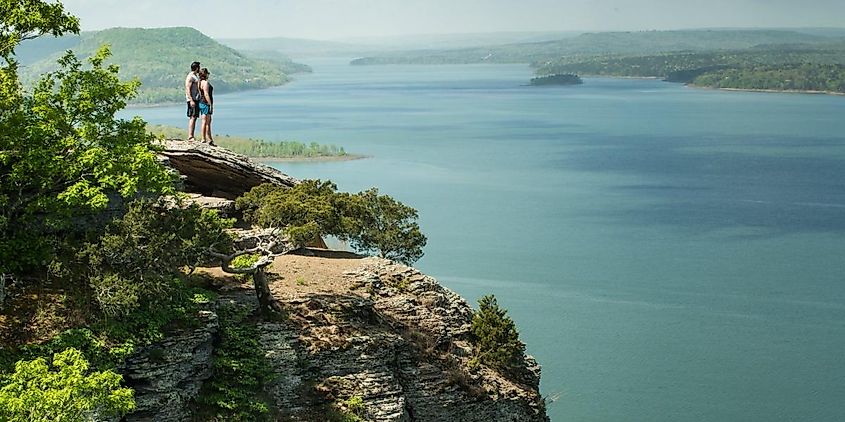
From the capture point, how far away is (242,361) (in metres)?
21.3

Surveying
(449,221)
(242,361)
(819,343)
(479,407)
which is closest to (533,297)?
(819,343)

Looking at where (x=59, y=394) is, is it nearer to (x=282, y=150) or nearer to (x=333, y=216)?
(x=333, y=216)

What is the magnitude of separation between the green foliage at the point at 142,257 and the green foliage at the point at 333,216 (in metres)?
3.94

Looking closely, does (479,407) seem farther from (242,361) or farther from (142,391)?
(142,391)

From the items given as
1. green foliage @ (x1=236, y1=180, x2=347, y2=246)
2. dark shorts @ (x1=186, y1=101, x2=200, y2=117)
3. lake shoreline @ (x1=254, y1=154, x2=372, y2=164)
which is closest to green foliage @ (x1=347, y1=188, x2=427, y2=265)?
green foliage @ (x1=236, y1=180, x2=347, y2=246)

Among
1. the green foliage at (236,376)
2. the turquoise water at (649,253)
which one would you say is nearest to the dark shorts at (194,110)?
the green foliage at (236,376)

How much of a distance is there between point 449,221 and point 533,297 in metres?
25.3

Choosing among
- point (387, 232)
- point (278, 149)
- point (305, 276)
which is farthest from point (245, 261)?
point (278, 149)

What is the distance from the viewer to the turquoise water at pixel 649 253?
46.6 metres

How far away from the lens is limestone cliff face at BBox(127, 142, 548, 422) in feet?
65.5

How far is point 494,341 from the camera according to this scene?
2658 cm

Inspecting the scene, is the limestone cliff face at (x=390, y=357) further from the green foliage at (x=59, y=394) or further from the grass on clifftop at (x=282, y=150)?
the grass on clifftop at (x=282, y=150)

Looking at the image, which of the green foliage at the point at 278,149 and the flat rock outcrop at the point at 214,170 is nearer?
the flat rock outcrop at the point at 214,170

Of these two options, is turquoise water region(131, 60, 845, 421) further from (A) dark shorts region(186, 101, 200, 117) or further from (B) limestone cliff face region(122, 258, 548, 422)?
(A) dark shorts region(186, 101, 200, 117)
